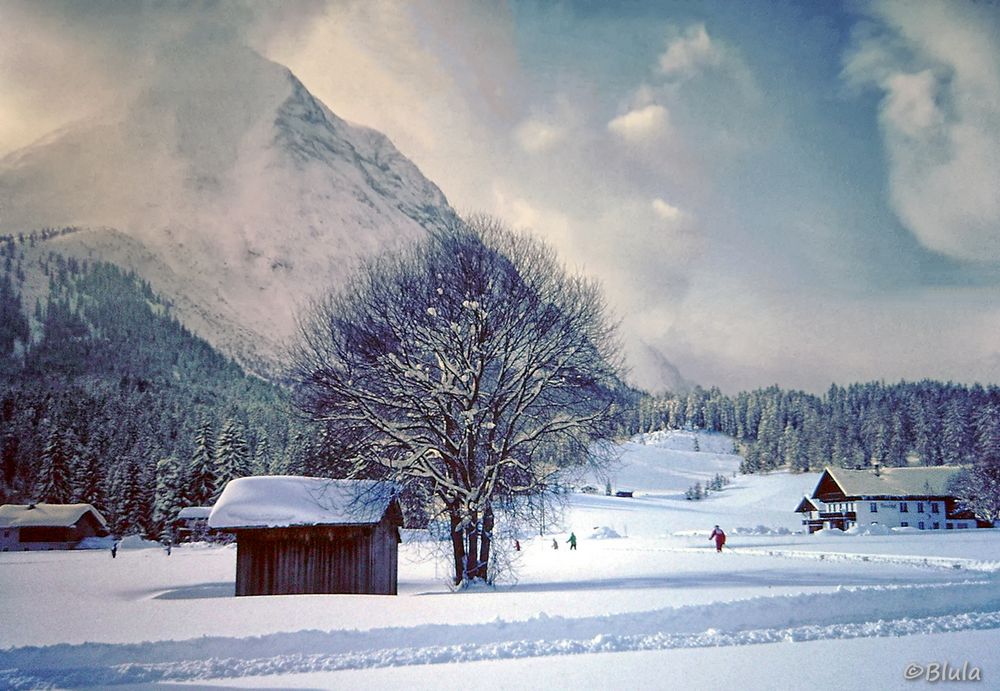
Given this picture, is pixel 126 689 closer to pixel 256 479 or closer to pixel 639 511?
pixel 256 479

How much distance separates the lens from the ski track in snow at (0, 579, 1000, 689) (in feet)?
39.5

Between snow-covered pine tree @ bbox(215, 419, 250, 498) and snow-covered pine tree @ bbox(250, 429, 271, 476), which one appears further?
snow-covered pine tree @ bbox(250, 429, 271, 476)

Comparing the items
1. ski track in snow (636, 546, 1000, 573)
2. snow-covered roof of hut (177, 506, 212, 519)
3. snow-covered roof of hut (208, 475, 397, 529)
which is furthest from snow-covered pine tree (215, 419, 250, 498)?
snow-covered roof of hut (208, 475, 397, 529)

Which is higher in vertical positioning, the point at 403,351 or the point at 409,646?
the point at 403,351

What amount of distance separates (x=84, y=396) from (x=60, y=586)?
8323 centimetres

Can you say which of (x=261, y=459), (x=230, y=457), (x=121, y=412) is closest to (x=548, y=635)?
(x=230, y=457)

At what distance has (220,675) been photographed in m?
11.7

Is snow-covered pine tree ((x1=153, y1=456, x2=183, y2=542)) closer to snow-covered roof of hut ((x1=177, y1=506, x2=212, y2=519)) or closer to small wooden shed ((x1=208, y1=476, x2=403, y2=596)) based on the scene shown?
snow-covered roof of hut ((x1=177, y1=506, x2=212, y2=519))

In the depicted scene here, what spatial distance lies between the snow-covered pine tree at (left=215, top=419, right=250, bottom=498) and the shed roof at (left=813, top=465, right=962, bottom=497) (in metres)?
62.4

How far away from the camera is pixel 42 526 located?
76.4 meters

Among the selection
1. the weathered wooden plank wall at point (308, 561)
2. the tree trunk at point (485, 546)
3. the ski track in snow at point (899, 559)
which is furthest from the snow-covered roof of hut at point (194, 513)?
the tree trunk at point (485, 546)

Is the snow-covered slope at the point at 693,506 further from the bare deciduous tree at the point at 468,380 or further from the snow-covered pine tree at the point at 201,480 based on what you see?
the snow-covered pine tree at the point at 201,480

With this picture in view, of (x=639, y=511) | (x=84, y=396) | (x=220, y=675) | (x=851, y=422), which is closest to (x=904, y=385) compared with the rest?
(x=851, y=422)

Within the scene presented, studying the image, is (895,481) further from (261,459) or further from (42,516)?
(42,516)
